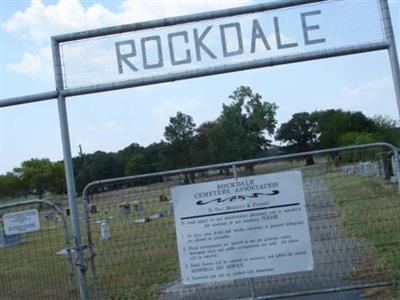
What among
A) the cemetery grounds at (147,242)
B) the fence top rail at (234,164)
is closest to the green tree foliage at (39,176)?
the cemetery grounds at (147,242)

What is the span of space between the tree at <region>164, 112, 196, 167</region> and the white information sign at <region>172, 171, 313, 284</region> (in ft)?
36.0

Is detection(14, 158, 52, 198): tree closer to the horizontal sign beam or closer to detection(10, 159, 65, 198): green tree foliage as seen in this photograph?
detection(10, 159, 65, 198): green tree foliage

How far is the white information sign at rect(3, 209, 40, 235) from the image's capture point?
746 centimetres

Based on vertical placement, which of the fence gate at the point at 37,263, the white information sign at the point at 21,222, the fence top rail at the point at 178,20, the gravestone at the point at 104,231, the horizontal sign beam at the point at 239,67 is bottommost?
the fence gate at the point at 37,263

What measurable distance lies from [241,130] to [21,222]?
1203cm

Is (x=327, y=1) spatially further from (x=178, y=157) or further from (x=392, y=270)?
(x=178, y=157)

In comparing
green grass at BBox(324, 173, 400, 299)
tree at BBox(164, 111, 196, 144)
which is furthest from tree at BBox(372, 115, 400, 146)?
green grass at BBox(324, 173, 400, 299)

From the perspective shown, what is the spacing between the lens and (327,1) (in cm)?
669

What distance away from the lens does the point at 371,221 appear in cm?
809

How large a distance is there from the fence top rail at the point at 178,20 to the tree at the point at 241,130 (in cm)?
985

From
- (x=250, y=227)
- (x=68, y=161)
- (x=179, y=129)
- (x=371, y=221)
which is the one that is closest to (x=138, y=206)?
(x=68, y=161)

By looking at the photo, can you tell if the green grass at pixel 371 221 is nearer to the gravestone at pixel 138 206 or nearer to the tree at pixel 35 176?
the gravestone at pixel 138 206

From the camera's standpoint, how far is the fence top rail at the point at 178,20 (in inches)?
264

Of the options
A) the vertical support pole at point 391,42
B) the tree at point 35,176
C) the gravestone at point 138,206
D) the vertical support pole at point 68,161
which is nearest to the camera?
the vertical support pole at point 391,42
